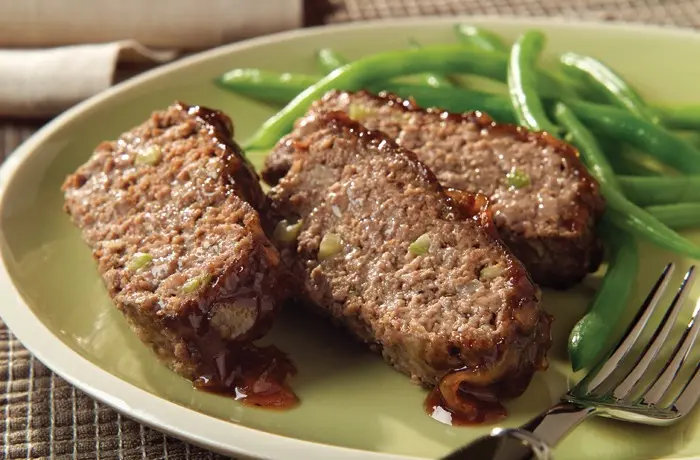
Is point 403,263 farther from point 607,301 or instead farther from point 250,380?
point 607,301

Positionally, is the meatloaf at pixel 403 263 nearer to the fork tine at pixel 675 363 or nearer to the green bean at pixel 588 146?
the fork tine at pixel 675 363

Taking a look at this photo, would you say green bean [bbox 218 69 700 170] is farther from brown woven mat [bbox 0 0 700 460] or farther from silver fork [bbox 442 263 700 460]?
brown woven mat [bbox 0 0 700 460]

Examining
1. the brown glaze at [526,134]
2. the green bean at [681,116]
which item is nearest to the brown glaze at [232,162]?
the brown glaze at [526,134]

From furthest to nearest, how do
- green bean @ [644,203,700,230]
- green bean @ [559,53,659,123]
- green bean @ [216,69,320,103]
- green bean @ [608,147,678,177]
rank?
green bean @ [216,69,320,103], green bean @ [559,53,659,123], green bean @ [608,147,678,177], green bean @ [644,203,700,230]


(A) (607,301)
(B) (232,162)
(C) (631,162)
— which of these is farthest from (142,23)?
(A) (607,301)

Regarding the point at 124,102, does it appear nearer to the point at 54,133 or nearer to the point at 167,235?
the point at 54,133

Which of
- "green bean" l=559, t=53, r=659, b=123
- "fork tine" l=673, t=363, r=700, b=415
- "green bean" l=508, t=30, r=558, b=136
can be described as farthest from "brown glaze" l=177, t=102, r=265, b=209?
"green bean" l=559, t=53, r=659, b=123
